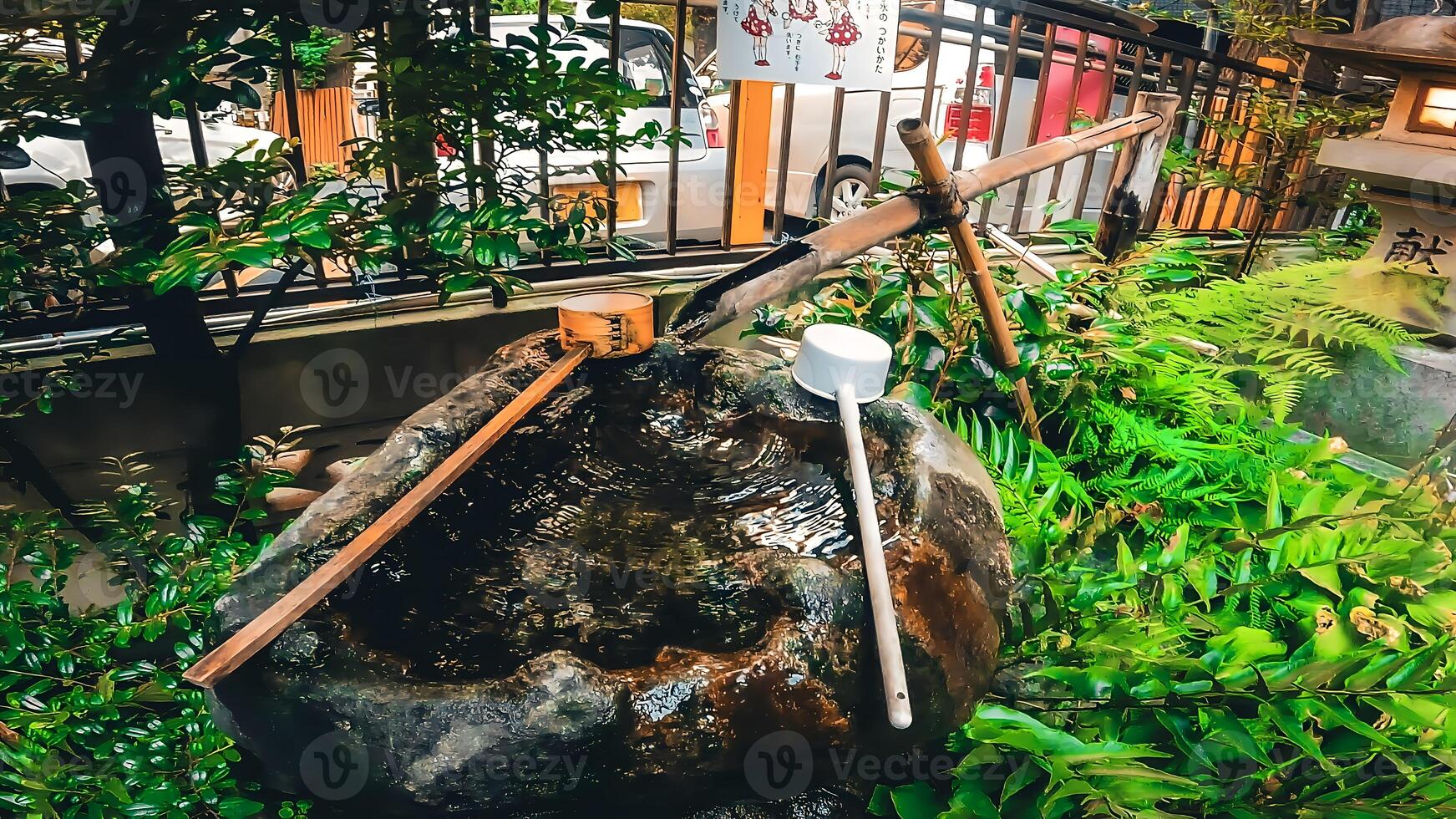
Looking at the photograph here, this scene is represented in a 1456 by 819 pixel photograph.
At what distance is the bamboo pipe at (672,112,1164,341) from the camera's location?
218cm

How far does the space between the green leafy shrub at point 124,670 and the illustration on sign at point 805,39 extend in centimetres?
188

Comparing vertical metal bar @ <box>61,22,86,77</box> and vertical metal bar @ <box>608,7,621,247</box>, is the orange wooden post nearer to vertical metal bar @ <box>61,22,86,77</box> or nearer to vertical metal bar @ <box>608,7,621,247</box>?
vertical metal bar @ <box>608,7,621,247</box>

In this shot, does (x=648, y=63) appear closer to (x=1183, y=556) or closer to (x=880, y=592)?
(x=1183, y=556)

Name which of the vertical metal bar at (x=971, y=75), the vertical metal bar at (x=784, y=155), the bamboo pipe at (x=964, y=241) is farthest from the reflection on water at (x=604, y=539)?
the vertical metal bar at (x=971, y=75)

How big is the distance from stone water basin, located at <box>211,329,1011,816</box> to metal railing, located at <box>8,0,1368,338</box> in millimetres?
863

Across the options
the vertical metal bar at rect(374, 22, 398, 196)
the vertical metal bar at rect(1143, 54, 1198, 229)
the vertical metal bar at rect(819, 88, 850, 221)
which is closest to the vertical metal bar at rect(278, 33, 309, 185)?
the vertical metal bar at rect(374, 22, 398, 196)

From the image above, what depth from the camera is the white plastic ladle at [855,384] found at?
134 centimetres

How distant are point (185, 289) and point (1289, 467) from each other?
373cm

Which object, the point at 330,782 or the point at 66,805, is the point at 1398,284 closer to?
the point at 330,782

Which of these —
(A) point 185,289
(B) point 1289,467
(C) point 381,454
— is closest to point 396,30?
(A) point 185,289

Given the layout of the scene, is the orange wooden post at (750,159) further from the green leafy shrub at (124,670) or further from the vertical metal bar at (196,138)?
the green leafy shrub at (124,670)

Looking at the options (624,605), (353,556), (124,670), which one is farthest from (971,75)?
(124,670)

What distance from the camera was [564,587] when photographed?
1466mm

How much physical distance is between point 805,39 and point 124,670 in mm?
2544
